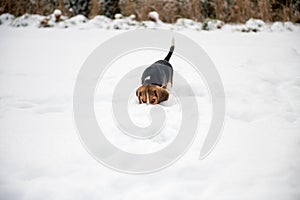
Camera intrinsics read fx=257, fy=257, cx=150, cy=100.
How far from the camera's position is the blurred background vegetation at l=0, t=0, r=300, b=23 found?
610 cm

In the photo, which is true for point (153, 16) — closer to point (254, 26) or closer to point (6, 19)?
point (254, 26)

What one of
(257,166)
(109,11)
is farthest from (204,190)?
(109,11)

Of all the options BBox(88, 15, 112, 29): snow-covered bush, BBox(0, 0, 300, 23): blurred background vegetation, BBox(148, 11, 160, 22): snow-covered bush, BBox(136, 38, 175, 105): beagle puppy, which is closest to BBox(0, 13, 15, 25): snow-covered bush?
BBox(0, 0, 300, 23): blurred background vegetation

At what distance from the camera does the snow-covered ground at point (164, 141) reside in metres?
1.17

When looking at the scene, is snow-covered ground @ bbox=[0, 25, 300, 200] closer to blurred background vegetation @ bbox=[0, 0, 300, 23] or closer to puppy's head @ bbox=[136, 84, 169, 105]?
puppy's head @ bbox=[136, 84, 169, 105]

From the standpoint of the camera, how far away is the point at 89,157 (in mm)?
1397

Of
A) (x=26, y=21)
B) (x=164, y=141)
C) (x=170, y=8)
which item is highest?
(x=164, y=141)

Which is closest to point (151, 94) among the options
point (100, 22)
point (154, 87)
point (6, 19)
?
point (154, 87)

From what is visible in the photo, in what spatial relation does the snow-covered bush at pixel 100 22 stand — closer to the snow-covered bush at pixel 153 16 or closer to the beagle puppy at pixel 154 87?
the snow-covered bush at pixel 153 16

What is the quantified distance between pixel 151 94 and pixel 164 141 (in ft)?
1.74

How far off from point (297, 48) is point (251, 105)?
7.36 ft

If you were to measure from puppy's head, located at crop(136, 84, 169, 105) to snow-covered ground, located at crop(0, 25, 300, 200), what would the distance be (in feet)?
0.38

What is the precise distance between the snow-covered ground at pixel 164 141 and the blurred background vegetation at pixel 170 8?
3512 millimetres

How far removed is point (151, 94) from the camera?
6.56ft
